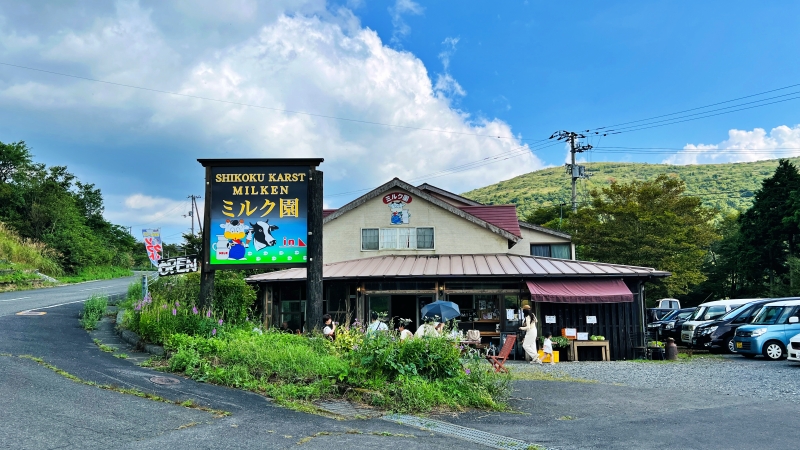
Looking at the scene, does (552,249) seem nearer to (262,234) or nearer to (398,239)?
(398,239)

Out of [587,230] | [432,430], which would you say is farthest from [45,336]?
[587,230]

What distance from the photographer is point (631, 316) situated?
57.8 feet

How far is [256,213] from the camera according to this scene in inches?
484

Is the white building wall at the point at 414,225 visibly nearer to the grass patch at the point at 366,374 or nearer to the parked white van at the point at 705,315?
the parked white van at the point at 705,315

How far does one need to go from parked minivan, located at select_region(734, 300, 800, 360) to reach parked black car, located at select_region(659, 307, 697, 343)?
6785 mm

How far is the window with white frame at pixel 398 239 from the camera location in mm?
22266

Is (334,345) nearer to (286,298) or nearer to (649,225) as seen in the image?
(286,298)

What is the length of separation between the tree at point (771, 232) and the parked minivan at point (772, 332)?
64.5 ft

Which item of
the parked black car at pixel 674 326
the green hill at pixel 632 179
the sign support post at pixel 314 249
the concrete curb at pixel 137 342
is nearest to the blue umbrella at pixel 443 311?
the sign support post at pixel 314 249

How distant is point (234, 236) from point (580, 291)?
10324 millimetres

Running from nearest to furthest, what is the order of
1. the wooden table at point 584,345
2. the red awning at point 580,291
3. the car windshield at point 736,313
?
the red awning at point 580,291, the wooden table at point 584,345, the car windshield at point 736,313

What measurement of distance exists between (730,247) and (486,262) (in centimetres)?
2957

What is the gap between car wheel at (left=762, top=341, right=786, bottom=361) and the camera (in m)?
16.2

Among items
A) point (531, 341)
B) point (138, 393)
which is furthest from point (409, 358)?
point (531, 341)
